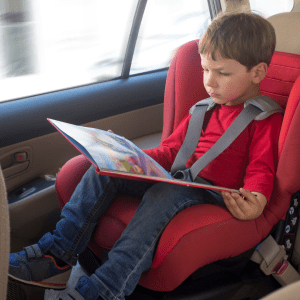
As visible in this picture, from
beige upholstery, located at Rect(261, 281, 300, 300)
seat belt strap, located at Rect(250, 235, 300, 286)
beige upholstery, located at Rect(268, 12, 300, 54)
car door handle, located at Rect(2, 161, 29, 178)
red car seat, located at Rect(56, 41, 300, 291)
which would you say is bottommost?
seat belt strap, located at Rect(250, 235, 300, 286)

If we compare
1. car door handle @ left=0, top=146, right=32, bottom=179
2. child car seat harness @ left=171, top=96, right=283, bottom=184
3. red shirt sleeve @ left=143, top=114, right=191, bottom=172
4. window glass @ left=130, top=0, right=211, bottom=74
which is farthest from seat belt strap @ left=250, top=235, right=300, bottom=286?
window glass @ left=130, top=0, right=211, bottom=74

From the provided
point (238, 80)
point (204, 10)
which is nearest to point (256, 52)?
point (238, 80)

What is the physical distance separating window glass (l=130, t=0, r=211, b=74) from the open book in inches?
55.1

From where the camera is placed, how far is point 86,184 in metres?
1.27

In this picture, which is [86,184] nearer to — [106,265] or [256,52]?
[106,265]

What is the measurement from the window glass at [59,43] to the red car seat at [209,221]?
2.90ft

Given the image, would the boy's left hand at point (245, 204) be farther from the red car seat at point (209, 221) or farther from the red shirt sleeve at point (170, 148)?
the red shirt sleeve at point (170, 148)

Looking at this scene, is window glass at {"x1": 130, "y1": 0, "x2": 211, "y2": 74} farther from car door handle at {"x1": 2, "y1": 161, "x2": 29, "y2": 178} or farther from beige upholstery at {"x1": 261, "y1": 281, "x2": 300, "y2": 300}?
beige upholstery at {"x1": 261, "y1": 281, "x2": 300, "y2": 300}

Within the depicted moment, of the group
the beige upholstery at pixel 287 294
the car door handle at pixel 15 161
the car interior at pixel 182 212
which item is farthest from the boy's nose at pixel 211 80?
the car door handle at pixel 15 161

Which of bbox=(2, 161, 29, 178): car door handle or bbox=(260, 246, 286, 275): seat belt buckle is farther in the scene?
bbox=(2, 161, 29, 178): car door handle

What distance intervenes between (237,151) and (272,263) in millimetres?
408

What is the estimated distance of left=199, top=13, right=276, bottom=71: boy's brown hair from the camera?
119 cm

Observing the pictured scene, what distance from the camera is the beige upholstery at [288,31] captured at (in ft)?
4.60

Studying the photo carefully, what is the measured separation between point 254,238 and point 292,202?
20 cm
